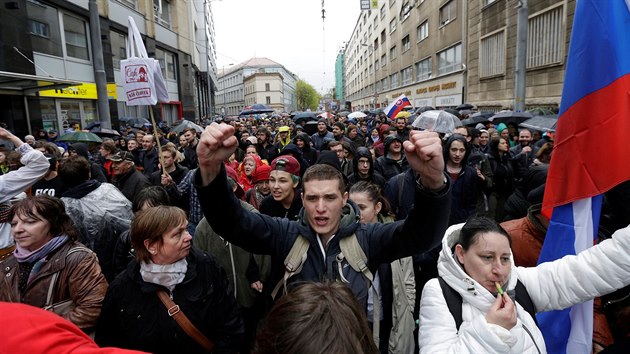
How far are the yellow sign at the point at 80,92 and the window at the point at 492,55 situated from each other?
17116 millimetres

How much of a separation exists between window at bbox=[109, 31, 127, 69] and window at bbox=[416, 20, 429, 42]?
20771 mm

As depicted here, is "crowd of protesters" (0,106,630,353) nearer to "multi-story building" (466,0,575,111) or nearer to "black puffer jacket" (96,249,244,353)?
"black puffer jacket" (96,249,244,353)

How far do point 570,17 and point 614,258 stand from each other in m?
14.7

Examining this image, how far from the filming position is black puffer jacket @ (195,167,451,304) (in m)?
1.81

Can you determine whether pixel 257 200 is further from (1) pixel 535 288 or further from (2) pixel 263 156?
(2) pixel 263 156

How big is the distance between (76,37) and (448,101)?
20.6 metres

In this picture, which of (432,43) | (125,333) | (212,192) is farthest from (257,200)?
(432,43)

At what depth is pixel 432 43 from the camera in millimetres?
28078

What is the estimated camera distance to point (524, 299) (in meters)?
1.95

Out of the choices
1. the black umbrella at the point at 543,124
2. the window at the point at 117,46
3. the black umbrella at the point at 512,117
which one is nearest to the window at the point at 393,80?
the window at the point at 117,46

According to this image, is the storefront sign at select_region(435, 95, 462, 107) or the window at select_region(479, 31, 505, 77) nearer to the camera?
the window at select_region(479, 31, 505, 77)

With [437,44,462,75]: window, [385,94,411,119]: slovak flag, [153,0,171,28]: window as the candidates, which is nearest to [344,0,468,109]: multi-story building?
[437,44,462,75]: window

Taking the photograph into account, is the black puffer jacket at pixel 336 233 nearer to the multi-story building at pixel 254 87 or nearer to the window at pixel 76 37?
the window at pixel 76 37

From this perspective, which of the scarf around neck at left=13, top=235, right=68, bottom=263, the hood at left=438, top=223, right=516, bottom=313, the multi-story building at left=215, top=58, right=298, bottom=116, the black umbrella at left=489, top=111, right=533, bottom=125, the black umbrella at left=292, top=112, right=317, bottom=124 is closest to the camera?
the hood at left=438, top=223, right=516, bottom=313
